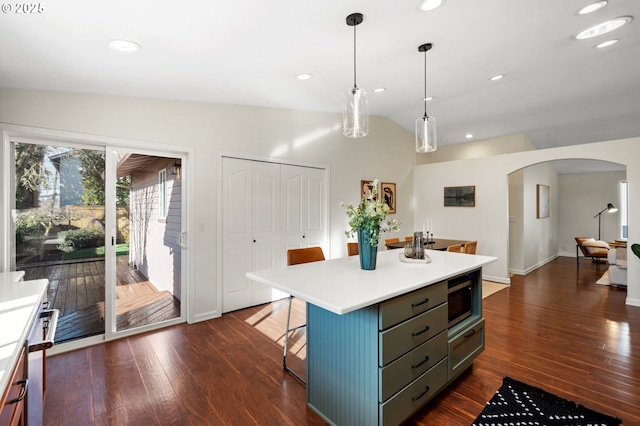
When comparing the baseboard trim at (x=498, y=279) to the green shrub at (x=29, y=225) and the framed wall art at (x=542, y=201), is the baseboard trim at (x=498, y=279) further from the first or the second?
the green shrub at (x=29, y=225)

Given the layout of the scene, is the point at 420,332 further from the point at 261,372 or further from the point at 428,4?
the point at 428,4

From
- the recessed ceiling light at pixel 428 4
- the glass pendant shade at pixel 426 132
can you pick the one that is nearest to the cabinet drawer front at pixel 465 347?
the glass pendant shade at pixel 426 132

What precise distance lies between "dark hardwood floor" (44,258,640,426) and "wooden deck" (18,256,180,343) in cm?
22

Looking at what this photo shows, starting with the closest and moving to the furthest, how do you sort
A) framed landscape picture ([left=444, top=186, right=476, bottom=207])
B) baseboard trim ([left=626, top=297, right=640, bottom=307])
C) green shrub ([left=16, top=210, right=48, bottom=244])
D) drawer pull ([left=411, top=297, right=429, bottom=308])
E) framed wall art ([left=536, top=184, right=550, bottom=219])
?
drawer pull ([left=411, top=297, right=429, bottom=308]) → green shrub ([left=16, top=210, right=48, bottom=244]) → baseboard trim ([left=626, top=297, right=640, bottom=307]) → framed landscape picture ([left=444, top=186, right=476, bottom=207]) → framed wall art ([left=536, top=184, right=550, bottom=219])

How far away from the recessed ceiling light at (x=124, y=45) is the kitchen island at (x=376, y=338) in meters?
1.83

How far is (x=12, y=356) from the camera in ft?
3.40

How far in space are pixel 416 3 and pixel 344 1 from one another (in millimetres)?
566

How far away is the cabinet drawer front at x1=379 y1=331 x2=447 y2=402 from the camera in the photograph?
1555 millimetres

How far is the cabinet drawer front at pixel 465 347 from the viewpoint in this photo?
207cm

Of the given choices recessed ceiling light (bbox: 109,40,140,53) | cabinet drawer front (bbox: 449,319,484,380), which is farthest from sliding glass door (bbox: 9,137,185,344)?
cabinet drawer front (bbox: 449,319,484,380)

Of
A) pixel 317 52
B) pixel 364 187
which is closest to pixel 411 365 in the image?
pixel 317 52

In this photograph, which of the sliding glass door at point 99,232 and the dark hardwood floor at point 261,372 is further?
the sliding glass door at point 99,232

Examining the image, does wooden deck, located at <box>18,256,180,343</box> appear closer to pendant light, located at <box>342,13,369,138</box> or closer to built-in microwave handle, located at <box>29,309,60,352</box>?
built-in microwave handle, located at <box>29,309,60,352</box>

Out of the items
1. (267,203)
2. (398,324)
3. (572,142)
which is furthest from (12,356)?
(572,142)
